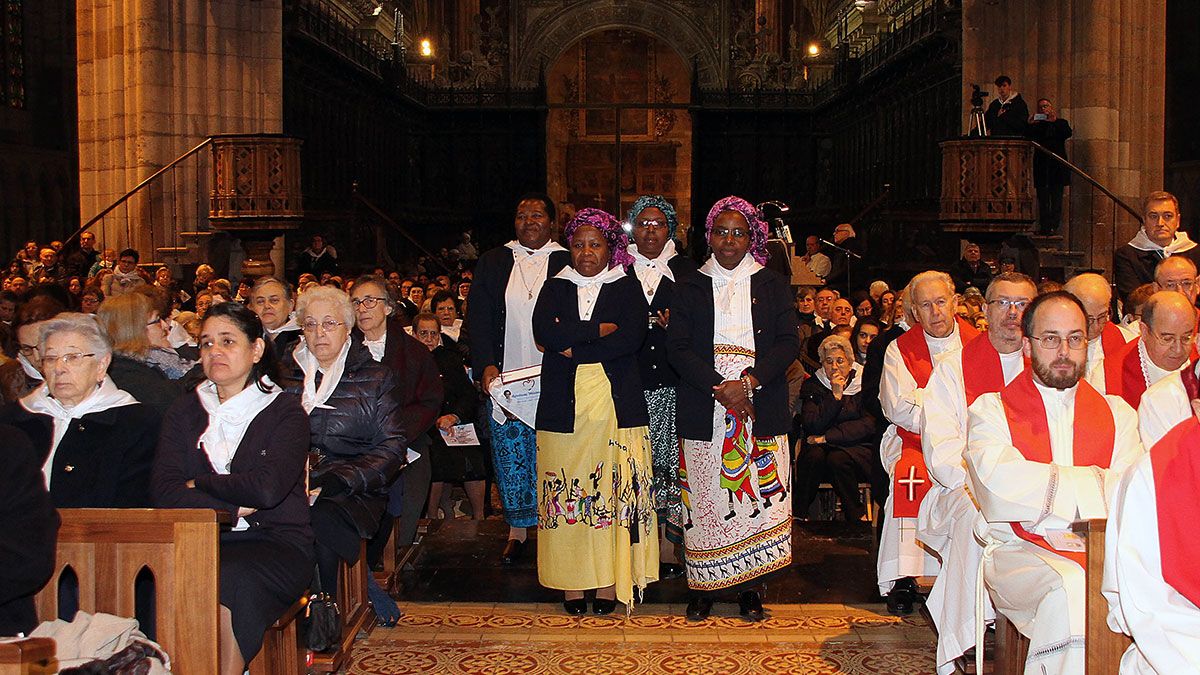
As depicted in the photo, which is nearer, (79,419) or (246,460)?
(79,419)

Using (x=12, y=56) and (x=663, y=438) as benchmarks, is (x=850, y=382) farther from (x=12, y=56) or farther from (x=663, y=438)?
(x=12, y=56)

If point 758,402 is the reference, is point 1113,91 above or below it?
above

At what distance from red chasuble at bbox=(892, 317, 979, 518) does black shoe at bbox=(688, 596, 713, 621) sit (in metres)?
0.94

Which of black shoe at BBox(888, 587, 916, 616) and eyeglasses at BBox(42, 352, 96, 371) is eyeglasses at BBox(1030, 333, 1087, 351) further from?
A: eyeglasses at BBox(42, 352, 96, 371)

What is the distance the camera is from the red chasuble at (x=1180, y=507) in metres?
3.01

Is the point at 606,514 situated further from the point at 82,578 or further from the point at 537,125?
the point at 537,125

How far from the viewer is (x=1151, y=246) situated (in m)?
7.50

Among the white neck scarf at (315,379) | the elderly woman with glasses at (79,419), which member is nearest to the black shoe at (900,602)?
A: the white neck scarf at (315,379)

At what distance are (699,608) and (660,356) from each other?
1318 mm

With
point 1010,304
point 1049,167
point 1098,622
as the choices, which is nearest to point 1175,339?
point 1010,304

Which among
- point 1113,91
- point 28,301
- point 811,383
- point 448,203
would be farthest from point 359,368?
point 448,203

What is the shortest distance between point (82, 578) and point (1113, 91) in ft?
41.3

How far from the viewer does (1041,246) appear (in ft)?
42.8

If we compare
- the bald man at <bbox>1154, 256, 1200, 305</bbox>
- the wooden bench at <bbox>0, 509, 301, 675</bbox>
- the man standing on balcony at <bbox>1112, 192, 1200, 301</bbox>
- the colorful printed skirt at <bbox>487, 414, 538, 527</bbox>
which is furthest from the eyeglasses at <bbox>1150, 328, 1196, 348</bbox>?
the wooden bench at <bbox>0, 509, 301, 675</bbox>
